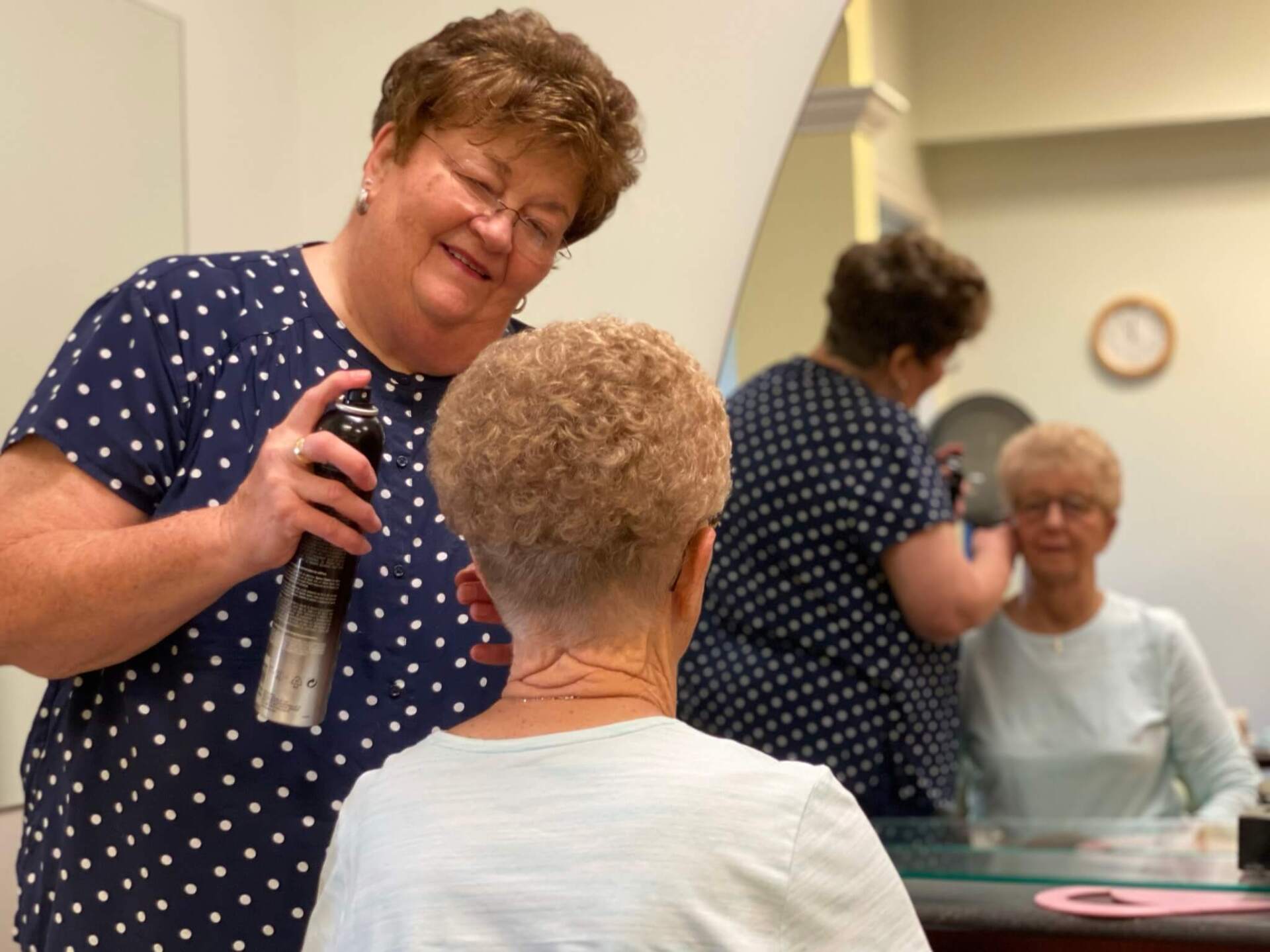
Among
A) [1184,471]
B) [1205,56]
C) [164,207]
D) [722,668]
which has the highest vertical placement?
[1205,56]

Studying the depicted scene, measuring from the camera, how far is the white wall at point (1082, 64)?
1969 mm

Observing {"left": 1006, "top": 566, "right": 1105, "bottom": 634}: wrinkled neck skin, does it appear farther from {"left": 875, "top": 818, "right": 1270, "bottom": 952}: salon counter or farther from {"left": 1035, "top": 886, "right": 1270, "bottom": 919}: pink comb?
{"left": 1035, "top": 886, "right": 1270, "bottom": 919}: pink comb

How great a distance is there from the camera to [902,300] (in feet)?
7.25

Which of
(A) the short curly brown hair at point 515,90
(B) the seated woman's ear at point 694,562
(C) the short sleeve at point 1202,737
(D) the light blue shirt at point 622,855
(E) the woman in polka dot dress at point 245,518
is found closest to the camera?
(D) the light blue shirt at point 622,855

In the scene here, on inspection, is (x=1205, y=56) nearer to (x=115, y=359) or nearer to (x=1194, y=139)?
(x=1194, y=139)

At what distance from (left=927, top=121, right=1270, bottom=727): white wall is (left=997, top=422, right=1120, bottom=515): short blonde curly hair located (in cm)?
2

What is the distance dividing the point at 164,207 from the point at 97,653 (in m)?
1.02

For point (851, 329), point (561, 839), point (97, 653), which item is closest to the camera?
point (561, 839)

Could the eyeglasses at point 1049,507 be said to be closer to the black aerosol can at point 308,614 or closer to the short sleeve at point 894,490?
the short sleeve at point 894,490

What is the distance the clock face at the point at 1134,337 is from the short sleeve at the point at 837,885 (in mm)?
1240

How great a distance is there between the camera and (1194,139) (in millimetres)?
1952

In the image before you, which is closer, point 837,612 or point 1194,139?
point 1194,139

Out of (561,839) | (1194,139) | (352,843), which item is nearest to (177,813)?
(352,843)

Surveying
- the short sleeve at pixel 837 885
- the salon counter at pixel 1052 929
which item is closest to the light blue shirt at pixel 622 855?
the short sleeve at pixel 837 885
